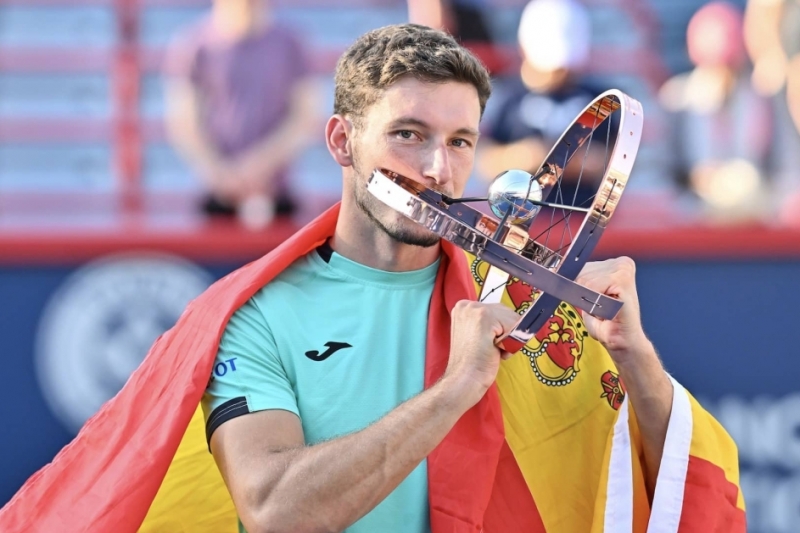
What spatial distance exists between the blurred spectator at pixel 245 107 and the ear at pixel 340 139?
3129mm

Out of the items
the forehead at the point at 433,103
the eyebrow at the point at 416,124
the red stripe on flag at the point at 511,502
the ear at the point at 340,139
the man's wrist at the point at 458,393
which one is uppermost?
the forehead at the point at 433,103

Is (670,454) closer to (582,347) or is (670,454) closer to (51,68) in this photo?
(582,347)

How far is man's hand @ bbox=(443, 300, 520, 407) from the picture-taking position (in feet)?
8.13

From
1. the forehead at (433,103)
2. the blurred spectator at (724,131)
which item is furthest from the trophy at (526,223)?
the blurred spectator at (724,131)

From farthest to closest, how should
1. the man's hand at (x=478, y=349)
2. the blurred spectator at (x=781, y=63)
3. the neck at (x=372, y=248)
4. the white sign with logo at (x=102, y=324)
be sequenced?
1. the blurred spectator at (x=781, y=63)
2. the white sign with logo at (x=102, y=324)
3. the neck at (x=372, y=248)
4. the man's hand at (x=478, y=349)

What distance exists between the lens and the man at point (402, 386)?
105 inches

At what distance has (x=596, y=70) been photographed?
7.76m

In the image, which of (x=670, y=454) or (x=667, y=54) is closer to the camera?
(x=670, y=454)

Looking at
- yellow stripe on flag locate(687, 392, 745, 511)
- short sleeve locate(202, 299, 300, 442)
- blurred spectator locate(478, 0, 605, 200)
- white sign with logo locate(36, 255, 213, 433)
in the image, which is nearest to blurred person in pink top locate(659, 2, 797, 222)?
blurred spectator locate(478, 0, 605, 200)

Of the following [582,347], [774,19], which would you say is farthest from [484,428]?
[774,19]

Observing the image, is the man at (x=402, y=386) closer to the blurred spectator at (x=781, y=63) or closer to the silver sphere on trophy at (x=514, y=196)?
the silver sphere on trophy at (x=514, y=196)

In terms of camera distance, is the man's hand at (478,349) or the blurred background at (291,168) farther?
the blurred background at (291,168)

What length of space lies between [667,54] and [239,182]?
3.39m

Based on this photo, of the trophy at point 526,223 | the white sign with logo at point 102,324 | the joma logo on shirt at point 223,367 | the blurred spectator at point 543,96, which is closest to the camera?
the trophy at point 526,223
